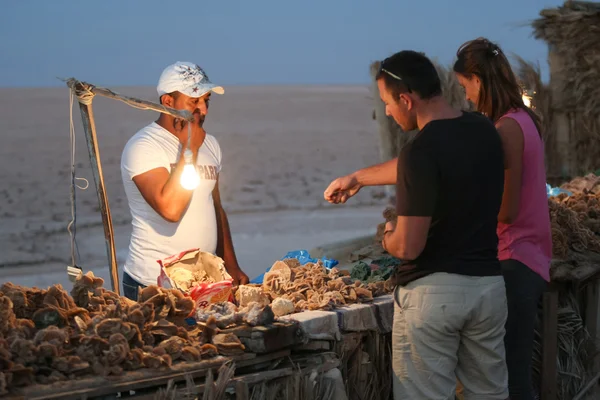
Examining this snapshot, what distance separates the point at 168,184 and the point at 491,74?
61.4 inches

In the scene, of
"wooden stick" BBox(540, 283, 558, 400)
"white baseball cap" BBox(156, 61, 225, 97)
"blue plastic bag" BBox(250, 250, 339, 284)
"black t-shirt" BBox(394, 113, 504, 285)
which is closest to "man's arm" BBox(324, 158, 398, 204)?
"black t-shirt" BBox(394, 113, 504, 285)

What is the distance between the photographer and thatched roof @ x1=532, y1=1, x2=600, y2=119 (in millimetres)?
9867

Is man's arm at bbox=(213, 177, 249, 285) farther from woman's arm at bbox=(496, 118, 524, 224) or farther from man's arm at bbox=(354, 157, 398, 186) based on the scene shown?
woman's arm at bbox=(496, 118, 524, 224)

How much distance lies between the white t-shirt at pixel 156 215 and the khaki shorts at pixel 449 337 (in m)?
1.31

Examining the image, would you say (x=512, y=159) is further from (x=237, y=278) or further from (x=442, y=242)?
(x=237, y=278)

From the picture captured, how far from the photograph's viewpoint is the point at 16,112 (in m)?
34.9

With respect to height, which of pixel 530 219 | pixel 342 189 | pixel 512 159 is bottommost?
pixel 530 219

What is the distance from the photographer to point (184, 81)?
4195mm

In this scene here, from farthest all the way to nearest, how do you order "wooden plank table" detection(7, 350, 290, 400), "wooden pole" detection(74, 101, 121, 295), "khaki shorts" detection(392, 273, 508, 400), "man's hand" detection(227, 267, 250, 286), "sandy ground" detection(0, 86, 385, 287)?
"sandy ground" detection(0, 86, 385, 287)
"man's hand" detection(227, 267, 250, 286)
"wooden pole" detection(74, 101, 121, 295)
"khaki shorts" detection(392, 273, 508, 400)
"wooden plank table" detection(7, 350, 290, 400)

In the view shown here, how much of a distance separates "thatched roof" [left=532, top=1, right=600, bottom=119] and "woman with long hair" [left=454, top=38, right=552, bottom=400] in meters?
6.52

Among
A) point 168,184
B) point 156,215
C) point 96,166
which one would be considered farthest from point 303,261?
point 96,166

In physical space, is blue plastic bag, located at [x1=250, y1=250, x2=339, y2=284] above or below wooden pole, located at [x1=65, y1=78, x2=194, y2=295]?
below

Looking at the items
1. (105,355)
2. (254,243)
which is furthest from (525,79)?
(105,355)

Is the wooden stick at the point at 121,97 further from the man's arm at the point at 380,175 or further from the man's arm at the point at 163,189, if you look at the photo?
the man's arm at the point at 380,175
